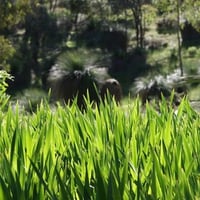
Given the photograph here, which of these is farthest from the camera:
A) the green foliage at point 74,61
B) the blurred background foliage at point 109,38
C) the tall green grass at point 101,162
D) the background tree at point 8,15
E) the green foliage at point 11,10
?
Result: the blurred background foliage at point 109,38

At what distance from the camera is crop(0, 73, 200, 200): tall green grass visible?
82.3 inches

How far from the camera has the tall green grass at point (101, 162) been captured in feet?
6.86

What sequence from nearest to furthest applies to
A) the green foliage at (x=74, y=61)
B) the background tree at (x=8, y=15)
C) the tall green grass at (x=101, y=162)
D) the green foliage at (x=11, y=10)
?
the tall green grass at (x=101, y=162)
the green foliage at (x=74, y=61)
the background tree at (x=8, y=15)
the green foliage at (x=11, y=10)

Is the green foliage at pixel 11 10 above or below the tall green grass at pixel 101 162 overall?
above

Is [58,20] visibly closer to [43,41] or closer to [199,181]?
[43,41]

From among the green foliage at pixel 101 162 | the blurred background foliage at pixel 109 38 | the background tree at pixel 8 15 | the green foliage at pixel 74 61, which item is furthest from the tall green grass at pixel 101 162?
the blurred background foliage at pixel 109 38

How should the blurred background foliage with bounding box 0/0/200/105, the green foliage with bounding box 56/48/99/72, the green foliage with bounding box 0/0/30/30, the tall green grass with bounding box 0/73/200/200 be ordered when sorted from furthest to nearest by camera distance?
the blurred background foliage with bounding box 0/0/200/105 → the green foliage with bounding box 0/0/30/30 → the green foliage with bounding box 56/48/99/72 → the tall green grass with bounding box 0/73/200/200

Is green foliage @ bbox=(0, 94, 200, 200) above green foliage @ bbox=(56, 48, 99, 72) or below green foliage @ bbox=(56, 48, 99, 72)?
above

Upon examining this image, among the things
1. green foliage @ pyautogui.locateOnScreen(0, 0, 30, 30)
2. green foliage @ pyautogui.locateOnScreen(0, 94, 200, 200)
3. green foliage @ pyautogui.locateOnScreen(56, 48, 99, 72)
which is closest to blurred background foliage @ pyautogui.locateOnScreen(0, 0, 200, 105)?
green foliage @ pyautogui.locateOnScreen(0, 0, 30, 30)

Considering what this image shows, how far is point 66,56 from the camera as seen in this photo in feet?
57.0

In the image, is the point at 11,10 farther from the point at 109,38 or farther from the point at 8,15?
the point at 109,38

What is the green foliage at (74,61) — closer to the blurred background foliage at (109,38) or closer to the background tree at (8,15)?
the background tree at (8,15)

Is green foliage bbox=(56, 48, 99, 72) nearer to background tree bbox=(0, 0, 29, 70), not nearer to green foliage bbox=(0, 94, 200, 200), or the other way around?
background tree bbox=(0, 0, 29, 70)

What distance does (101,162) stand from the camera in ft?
7.25
